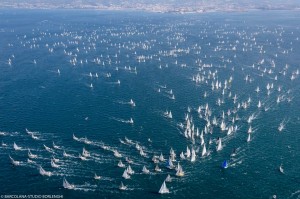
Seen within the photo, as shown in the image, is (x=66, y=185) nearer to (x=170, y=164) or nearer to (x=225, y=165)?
(x=170, y=164)

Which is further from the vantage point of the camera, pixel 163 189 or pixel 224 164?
pixel 224 164

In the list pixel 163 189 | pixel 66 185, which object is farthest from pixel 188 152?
pixel 66 185

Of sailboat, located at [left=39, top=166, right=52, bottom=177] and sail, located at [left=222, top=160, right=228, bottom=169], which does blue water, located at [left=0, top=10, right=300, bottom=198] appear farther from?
sailboat, located at [left=39, top=166, right=52, bottom=177]

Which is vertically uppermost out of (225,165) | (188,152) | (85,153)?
(188,152)

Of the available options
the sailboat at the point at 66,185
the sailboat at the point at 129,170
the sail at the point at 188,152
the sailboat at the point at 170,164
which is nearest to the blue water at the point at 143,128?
the sailboat at the point at 66,185

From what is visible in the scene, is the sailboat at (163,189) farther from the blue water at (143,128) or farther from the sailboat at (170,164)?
the sailboat at (170,164)

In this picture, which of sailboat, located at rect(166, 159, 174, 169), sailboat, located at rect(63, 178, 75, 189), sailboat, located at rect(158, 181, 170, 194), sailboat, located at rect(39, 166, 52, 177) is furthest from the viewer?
sailboat, located at rect(166, 159, 174, 169)

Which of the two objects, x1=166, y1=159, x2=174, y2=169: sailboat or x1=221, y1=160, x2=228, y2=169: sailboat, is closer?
x1=166, y1=159, x2=174, y2=169: sailboat

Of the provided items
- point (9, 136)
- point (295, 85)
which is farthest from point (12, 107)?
point (295, 85)

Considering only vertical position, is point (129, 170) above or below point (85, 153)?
below

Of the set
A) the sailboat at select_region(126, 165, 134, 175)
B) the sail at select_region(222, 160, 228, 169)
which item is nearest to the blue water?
the sail at select_region(222, 160, 228, 169)

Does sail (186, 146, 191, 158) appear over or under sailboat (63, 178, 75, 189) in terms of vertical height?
over

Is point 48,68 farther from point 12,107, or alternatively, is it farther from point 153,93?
point 153,93
